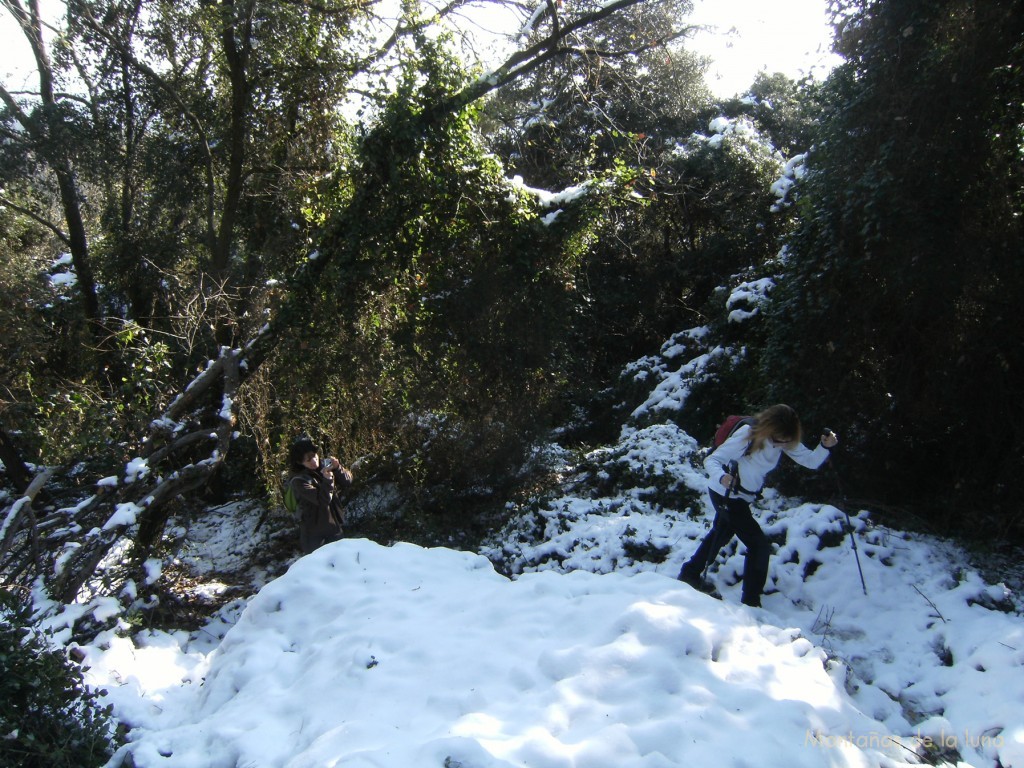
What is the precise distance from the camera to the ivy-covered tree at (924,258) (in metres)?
5.40

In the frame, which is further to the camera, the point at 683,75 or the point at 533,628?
the point at 683,75

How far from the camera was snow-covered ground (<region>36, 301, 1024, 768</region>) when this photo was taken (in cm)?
286

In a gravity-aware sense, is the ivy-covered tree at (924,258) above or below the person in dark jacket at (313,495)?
above

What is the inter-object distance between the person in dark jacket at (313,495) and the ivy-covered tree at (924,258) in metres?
4.58

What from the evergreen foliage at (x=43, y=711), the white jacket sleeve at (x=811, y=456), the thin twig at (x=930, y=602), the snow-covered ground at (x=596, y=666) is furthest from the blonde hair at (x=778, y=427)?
the evergreen foliage at (x=43, y=711)

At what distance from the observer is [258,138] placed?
10773mm

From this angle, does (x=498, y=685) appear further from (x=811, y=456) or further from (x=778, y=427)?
(x=811, y=456)

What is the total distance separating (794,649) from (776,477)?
3578 millimetres

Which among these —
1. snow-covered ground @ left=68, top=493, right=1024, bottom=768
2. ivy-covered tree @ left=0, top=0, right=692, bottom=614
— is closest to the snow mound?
snow-covered ground @ left=68, top=493, right=1024, bottom=768

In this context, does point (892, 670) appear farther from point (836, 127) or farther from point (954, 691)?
point (836, 127)

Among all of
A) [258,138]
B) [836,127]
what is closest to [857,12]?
[836,127]

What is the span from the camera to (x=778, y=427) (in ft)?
15.3

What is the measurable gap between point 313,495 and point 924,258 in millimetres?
5497

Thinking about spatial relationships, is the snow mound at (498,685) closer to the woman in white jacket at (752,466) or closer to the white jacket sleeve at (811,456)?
the woman in white jacket at (752,466)
